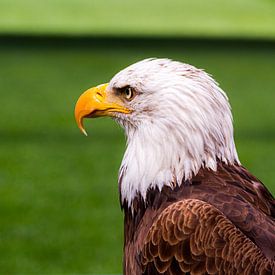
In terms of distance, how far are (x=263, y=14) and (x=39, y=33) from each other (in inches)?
330

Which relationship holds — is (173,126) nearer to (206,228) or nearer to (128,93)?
(128,93)

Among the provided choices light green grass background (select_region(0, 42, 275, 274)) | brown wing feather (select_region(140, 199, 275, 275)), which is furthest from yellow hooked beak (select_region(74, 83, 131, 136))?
light green grass background (select_region(0, 42, 275, 274))

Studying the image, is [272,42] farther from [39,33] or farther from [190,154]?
[190,154]

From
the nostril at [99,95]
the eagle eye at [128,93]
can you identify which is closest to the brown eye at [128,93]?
the eagle eye at [128,93]

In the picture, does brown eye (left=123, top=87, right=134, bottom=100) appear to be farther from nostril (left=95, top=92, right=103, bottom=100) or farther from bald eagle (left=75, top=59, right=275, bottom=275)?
nostril (left=95, top=92, right=103, bottom=100)

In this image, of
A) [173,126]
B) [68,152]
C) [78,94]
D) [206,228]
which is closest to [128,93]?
[173,126]

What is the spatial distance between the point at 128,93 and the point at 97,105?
136 millimetres

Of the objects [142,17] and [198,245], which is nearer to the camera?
[198,245]

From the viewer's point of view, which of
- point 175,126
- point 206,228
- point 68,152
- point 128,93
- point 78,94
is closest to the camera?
point 206,228

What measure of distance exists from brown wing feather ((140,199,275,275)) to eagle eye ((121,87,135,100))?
510 millimetres

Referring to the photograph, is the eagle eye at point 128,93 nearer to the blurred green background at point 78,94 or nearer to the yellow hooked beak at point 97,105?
the yellow hooked beak at point 97,105

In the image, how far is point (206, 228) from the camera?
11.8 ft

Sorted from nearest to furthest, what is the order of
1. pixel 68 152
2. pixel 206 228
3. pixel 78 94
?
pixel 206 228 < pixel 68 152 < pixel 78 94

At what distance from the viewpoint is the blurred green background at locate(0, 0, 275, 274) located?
882cm
